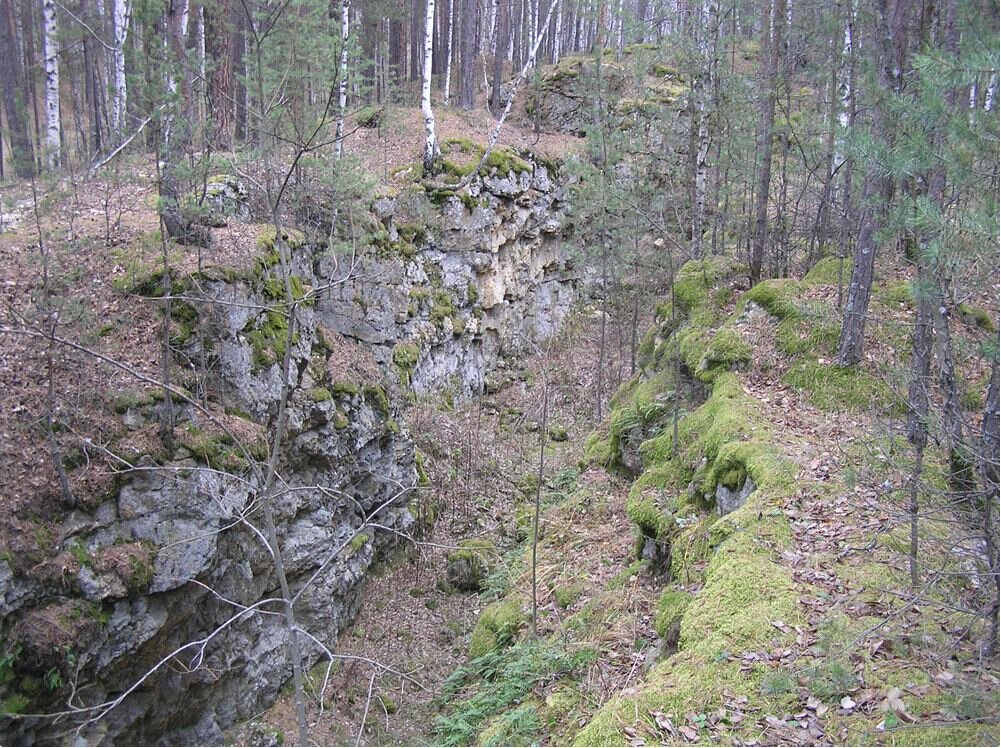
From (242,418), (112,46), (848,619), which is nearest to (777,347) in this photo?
(848,619)

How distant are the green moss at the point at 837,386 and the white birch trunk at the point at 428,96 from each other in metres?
10.6

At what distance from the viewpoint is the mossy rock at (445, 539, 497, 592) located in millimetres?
9789

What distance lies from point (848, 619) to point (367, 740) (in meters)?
5.63

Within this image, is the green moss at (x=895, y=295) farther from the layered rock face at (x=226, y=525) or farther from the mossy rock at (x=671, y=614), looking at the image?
the mossy rock at (x=671, y=614)

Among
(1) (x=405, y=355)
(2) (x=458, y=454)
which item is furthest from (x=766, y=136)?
(2) (x=458, y=454)

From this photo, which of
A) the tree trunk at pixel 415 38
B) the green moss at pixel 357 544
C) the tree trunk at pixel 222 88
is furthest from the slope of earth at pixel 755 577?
the tree trunk at pixel 415 38

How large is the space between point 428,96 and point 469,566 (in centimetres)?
1103

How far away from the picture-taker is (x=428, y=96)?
15.1 m

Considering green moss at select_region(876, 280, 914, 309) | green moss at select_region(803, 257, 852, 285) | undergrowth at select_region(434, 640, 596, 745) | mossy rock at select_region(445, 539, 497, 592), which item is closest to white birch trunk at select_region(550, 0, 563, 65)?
green moss at select_region(803, 257, 852, 285)

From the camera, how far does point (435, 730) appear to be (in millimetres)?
6652

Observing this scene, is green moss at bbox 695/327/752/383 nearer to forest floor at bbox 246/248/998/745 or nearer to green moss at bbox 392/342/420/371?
forest floor at bbox 246/248/998/745

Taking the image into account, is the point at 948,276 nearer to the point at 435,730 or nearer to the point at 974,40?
the point at 974,40

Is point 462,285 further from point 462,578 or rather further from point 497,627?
point 497,627

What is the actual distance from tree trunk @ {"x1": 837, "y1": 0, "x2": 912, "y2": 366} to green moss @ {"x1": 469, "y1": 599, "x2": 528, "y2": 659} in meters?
5.03
